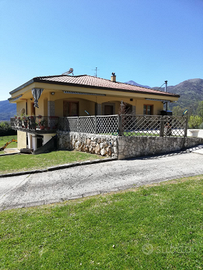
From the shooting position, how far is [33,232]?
2941 mm

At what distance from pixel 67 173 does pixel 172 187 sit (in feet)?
11.2

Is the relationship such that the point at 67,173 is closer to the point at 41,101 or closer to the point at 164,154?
the point at 164,154

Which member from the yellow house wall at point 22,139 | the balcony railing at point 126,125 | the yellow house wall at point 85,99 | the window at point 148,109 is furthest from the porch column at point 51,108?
the window at point 148,109

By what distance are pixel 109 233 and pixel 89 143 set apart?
21.3ft

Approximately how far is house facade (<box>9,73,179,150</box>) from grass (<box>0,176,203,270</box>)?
29.3 ft

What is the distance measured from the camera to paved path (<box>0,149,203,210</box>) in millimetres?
4371

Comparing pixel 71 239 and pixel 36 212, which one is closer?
pixel 71 239

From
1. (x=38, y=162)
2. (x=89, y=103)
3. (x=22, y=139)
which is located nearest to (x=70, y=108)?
(x=89, y=103)

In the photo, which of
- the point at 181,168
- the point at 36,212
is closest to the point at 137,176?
the point at 181,168

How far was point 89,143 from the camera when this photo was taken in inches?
360

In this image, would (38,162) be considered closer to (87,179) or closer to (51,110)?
(87,179)

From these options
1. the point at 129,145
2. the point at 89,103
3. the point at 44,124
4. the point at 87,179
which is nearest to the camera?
the point at 87,179

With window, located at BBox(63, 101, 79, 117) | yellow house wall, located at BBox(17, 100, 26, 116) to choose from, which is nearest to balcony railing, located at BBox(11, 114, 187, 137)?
window, located at BBox(63, 101, 79, 117)

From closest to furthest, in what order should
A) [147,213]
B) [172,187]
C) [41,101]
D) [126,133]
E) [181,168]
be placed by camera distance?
[147,213] → [172,187] → [181,168] → [126,133] → [41,101]
